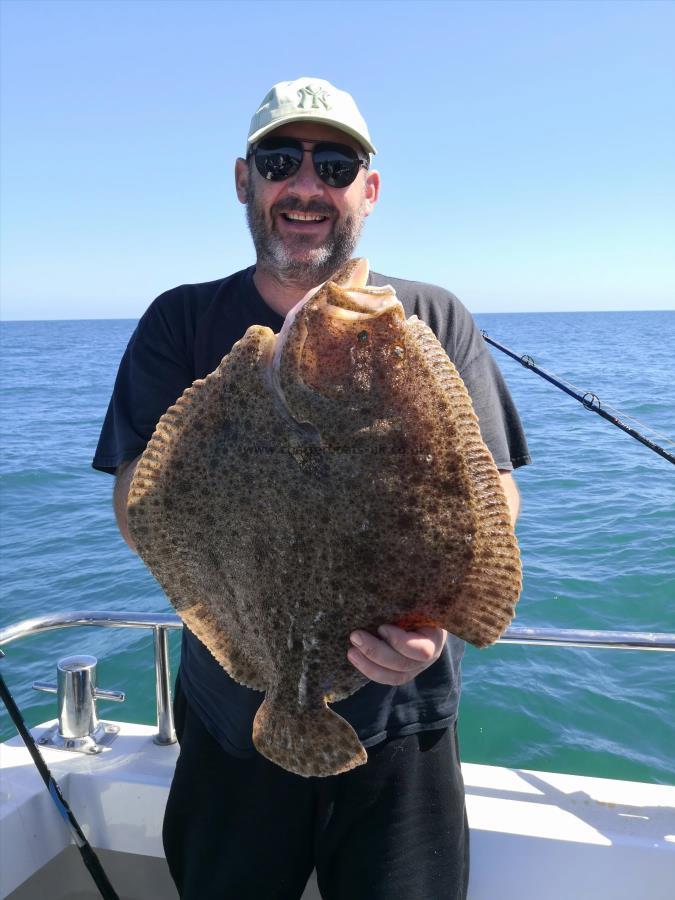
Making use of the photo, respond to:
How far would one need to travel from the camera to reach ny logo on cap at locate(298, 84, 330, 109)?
2426 millimetres

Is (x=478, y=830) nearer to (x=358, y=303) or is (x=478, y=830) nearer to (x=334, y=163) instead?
(x=358, y=303)

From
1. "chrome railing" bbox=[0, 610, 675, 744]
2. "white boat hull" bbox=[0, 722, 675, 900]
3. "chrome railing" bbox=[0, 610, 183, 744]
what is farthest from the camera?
"chrome railing" bbox=[0, 610, 183, 744]

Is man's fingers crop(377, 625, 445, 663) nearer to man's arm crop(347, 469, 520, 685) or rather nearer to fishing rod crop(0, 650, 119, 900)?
man's arm crop(347, 469, 520, 685)

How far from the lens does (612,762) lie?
673cm

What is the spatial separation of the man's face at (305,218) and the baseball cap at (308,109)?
55 mm

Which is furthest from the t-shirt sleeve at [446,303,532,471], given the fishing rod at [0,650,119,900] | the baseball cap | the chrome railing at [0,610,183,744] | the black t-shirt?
the fishing rod at [0,650,119,900]

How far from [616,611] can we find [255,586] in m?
9.00

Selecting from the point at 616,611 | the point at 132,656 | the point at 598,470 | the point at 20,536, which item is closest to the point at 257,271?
the point at 132,656

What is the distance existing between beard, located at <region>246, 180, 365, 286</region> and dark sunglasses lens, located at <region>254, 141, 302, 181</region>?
98mm

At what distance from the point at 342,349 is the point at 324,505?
0.38 metres

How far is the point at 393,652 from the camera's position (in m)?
1.77

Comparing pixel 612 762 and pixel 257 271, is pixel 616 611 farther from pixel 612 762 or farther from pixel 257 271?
pixel 257 271

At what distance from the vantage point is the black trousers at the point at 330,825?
2.44 metres

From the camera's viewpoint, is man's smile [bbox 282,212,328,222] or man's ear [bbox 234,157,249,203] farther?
man's ear [bbox 234,157,249,203]
